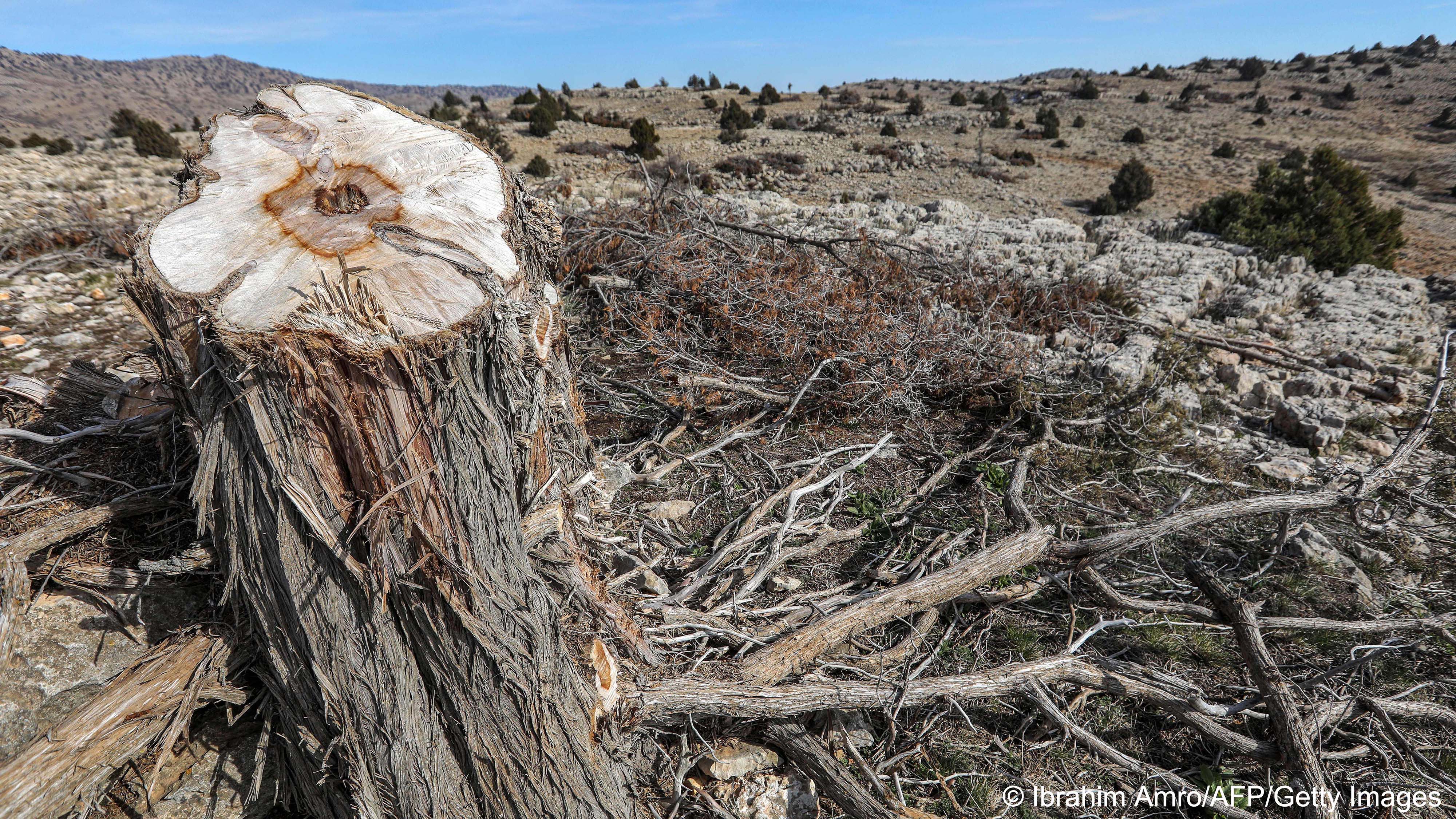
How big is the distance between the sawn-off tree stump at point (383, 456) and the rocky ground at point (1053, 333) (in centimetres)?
55

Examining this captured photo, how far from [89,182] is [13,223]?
3030 millimetres

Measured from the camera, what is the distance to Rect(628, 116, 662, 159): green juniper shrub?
1419 cm

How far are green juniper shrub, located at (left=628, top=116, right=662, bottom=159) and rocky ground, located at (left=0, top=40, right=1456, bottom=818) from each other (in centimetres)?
46

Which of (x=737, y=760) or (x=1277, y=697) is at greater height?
(x=1277, y=697)

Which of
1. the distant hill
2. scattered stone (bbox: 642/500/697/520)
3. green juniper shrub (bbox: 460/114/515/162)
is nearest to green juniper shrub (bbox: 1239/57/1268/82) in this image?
green juniper shrub (bbox: 460/114/515/162)

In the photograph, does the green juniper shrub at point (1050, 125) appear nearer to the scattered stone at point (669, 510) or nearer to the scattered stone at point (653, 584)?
the scattered stone at point (669, 510)

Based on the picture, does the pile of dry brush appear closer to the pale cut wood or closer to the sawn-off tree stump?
the sawn-off tree stump

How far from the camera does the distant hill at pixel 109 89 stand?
1686 cm

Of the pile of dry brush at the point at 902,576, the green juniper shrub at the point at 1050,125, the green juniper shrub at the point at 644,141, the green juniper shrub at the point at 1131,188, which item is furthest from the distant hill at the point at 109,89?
the green juniper shrub at the point at 1050,125

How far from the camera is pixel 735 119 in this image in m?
18.5

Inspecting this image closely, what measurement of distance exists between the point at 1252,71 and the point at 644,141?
3709 centimetres

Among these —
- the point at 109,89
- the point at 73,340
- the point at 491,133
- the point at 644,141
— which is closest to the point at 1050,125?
the point at 644,141

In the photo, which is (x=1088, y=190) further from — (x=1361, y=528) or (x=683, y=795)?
(x=683, y=795)

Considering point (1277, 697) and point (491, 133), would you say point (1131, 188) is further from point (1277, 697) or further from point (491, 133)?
point (1277, 697)
